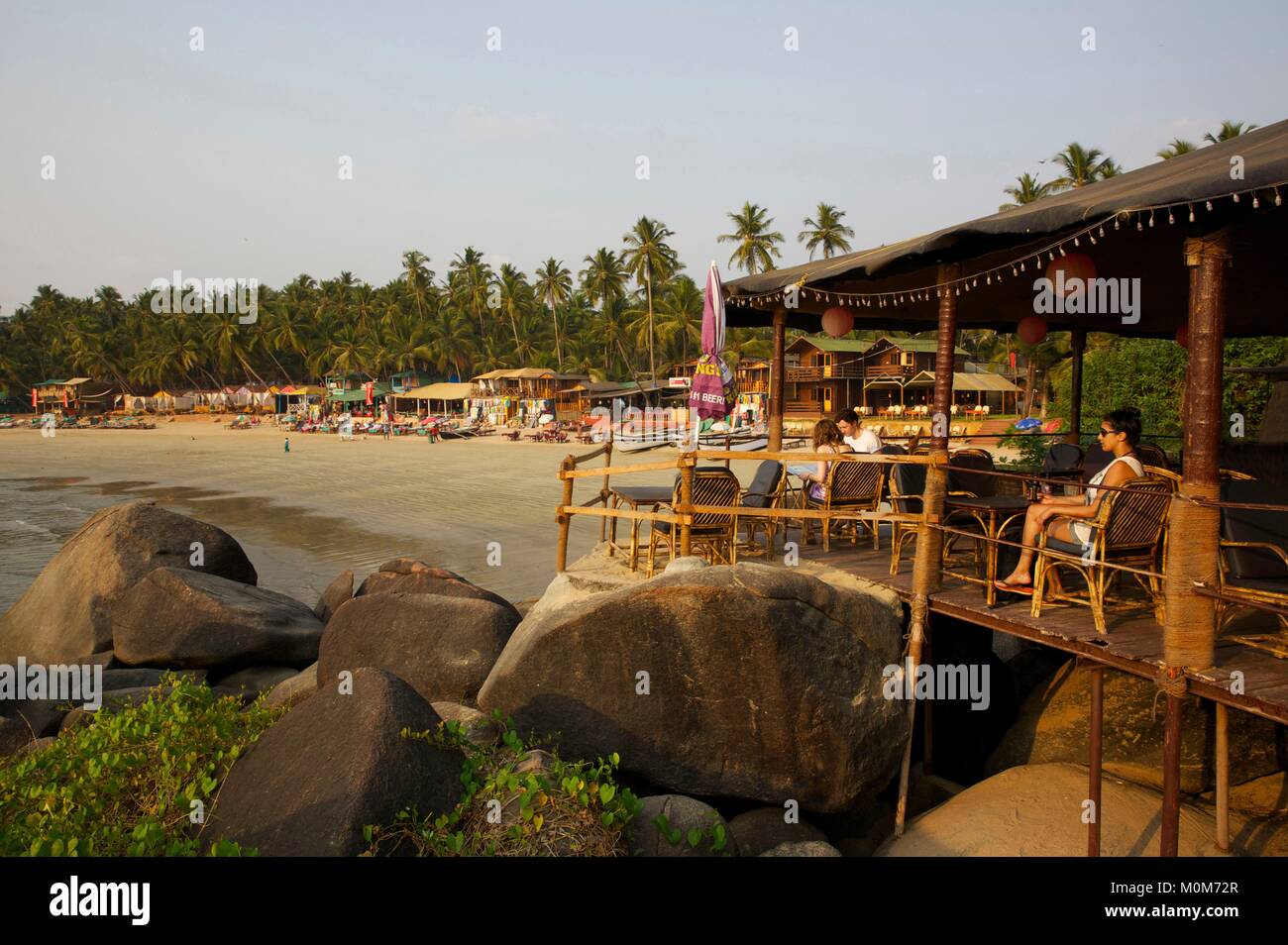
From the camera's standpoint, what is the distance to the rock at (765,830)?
206 inches

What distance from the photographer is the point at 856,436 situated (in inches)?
341

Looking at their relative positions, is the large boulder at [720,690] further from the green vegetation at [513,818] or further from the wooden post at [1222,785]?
the wooden post at [1222,785]

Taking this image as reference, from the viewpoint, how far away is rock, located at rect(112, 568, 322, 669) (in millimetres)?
8391

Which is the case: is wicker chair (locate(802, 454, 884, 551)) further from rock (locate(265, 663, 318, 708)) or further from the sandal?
rock (locate(265, 663, 318, 708))

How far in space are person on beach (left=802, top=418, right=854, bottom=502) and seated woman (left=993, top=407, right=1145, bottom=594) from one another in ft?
8.01

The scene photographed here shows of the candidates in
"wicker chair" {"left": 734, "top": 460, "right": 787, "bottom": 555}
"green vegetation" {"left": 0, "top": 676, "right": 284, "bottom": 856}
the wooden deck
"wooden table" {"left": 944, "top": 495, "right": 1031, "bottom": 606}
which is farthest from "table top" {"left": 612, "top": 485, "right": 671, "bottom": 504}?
"green vegetation" {"left": 0, "top": 676, "right": 284, "bottom": 856}

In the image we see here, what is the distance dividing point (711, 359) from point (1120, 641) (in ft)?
17.4

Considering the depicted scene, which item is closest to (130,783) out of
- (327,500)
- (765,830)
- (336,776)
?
(336,776)

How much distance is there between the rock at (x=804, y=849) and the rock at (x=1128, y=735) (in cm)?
257

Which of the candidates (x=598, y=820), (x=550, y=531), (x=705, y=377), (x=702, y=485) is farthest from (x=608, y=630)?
(x=550, y=531)

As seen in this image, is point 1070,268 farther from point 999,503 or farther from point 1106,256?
point 999,503

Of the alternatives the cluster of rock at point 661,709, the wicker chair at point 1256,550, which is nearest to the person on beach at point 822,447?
the cluster of rock at point 661,709

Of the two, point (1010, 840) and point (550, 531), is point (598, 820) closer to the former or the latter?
point (1010, 840)
